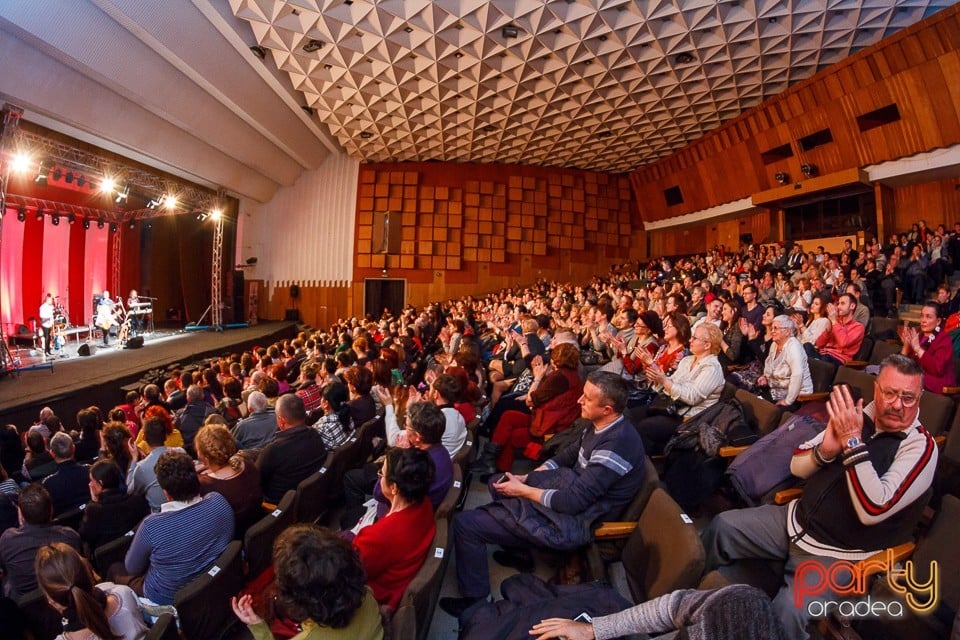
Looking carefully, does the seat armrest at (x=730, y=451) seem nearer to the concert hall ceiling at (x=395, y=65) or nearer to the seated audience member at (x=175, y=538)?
the seated audience member at (x=175, y=538)

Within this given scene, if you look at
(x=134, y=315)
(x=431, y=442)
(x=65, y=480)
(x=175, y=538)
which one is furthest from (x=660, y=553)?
(x=134, y=315)

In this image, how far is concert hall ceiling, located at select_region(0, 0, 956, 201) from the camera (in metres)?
6.80

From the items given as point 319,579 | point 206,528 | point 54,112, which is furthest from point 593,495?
point 54,112

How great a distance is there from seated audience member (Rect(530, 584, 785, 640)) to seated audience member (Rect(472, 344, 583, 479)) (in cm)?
176

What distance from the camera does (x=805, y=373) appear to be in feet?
9.98

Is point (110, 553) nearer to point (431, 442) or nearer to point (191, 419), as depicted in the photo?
point (431, 442)

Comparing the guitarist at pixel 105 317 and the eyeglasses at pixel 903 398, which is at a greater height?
the eyeglasses at pixel 903 398

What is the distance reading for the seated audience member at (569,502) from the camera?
193 cm

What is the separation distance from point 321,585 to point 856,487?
4.86 feet

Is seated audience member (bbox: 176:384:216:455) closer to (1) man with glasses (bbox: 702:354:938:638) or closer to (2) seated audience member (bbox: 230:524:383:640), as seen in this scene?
(2) seated audience member (bbox: 230:524:383:640)

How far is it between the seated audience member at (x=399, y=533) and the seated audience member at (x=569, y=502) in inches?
13.1

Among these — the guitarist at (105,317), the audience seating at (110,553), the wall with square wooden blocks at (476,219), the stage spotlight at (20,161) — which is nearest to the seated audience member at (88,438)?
the audience seating at (110,553)


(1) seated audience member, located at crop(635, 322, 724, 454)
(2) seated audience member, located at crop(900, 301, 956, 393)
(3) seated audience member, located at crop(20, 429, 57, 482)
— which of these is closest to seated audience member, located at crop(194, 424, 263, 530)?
(3) seated audience member, located at crop(20, 429, 57, 482)

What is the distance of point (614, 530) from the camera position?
1.93 metres
